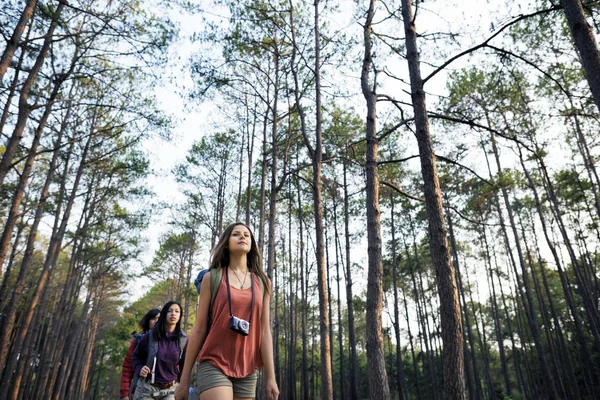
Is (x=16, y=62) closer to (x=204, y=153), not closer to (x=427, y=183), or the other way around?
(x=427, y=183)

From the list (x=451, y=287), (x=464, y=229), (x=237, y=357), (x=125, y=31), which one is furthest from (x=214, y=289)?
(x=464, y=229)

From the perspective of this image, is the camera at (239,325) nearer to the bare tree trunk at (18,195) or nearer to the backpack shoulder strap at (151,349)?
the backpack shoulder strap at (151,349)

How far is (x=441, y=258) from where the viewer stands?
372 centimetres

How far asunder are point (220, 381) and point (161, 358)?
1807 millimetres

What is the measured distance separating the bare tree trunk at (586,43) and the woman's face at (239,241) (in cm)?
335

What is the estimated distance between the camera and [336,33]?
8023mm

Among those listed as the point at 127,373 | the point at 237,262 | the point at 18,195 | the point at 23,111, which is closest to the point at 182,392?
the point at 237,262

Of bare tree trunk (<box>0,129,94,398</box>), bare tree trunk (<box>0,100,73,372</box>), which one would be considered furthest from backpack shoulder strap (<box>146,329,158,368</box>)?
bare tree trunk (<box>0,129,94,398</box>)

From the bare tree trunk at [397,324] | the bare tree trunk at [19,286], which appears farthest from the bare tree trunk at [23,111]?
the bare tree trunk at [397,324]

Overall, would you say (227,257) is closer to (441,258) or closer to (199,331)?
(199,331)

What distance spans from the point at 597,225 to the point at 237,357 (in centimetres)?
1842

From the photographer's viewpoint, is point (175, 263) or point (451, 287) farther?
point (175, 263)

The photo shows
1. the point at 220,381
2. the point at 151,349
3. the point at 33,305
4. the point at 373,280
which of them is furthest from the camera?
the point at 33,305

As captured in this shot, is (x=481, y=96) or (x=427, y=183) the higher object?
A: (x=481, y=96)
